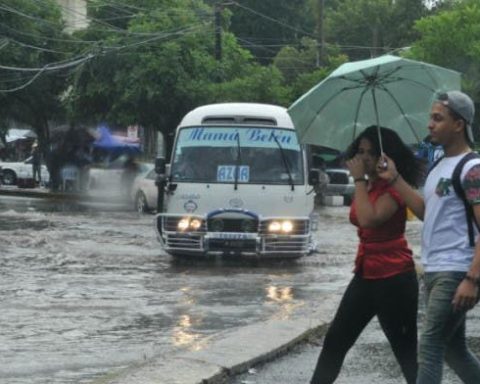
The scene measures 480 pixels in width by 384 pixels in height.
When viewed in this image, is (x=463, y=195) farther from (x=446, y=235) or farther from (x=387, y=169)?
(x=387, y=169)

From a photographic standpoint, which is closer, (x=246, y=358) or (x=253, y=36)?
(x=246, y=358)

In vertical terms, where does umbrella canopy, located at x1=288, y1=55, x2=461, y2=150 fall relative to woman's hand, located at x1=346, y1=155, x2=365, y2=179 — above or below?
above

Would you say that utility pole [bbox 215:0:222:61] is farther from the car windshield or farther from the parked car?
the car windshield

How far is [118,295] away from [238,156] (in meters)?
4.34

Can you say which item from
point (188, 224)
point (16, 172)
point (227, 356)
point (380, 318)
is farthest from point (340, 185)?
point (380, 318)

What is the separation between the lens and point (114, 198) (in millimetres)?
34594

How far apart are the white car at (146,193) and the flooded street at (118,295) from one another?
5.78 metres

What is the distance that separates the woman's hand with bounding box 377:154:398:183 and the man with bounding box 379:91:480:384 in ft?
0.75

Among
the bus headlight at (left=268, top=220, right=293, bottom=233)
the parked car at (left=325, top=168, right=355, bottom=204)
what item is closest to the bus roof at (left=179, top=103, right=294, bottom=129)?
the bus headlight at (left=268, top=220, right=293, bottom=233)

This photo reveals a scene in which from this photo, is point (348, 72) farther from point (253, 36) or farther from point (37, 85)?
point (253, 36)

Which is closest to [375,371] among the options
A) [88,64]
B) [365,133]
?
[365,133]

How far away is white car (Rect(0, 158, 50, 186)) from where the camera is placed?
1708 inches

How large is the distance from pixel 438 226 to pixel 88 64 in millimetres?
32959

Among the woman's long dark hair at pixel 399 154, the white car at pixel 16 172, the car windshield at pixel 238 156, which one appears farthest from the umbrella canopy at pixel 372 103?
the white car at pixel 16 172
